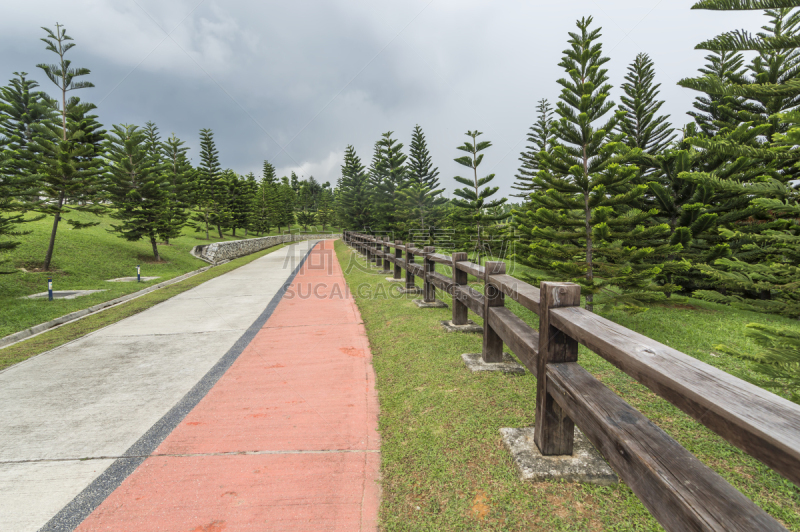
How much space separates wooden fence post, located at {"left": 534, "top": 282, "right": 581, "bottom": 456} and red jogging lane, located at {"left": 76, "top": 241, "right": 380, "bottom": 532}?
1.17 metres

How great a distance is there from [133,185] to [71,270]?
8.49 m

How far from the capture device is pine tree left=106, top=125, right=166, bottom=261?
62.5ft

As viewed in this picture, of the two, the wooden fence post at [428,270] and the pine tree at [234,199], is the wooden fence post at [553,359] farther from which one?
the pine tree at [234,199]

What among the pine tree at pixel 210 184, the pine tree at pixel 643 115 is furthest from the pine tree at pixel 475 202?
the pine tree at pixel 210 184

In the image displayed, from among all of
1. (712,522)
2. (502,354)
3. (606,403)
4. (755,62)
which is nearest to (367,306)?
(502,354)

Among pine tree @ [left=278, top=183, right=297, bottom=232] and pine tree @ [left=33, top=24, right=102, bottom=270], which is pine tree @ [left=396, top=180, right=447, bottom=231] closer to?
pine tree @ [left=33, top=24, right=102, bottom=270]

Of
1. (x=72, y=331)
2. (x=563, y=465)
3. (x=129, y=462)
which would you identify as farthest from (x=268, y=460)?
(x=72, y=331)

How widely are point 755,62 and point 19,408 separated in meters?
14.0

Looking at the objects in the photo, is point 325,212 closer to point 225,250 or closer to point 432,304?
point 225,250

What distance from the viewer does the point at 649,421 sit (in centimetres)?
159

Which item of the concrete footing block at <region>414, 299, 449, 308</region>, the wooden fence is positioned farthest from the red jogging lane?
the concrete footing block at <region>414, 299, 449, 308</region>

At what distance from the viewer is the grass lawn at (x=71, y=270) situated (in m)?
7.78

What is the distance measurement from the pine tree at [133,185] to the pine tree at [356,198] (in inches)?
680

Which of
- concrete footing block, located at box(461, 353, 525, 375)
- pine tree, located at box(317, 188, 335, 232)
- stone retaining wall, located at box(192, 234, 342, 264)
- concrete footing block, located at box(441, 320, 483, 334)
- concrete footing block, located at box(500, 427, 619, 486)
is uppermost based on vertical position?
pine tree, located at box(317, 188, 335, 232)
